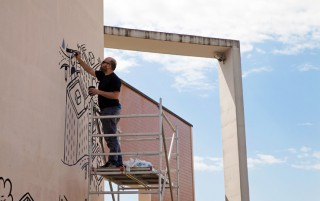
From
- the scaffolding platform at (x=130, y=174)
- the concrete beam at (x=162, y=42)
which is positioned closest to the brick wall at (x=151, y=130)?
the concrete beam at (x=162, y=42)

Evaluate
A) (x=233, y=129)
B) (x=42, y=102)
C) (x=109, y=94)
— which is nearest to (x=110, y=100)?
(x=109, y=94)

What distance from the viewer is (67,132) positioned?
7.45 metres

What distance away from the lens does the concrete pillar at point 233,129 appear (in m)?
11.9

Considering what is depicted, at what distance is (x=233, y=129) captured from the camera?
12.3 meters

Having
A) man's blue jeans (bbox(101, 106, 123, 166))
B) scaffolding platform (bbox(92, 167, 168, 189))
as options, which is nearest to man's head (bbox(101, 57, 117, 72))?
man's blue jeans (bbox(101, 106, 123, 166))

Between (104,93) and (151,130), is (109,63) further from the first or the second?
(151,130)

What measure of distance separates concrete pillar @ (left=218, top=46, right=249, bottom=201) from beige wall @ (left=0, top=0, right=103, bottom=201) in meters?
4.58

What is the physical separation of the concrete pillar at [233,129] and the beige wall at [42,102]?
458cm

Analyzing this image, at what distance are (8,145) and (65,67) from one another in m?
2.08

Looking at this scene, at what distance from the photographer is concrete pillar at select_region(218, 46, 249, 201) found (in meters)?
11.9

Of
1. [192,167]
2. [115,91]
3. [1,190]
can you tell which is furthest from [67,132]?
[192,167]

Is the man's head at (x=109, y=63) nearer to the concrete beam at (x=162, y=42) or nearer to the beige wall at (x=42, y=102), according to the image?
the beige wall at (x=42, y=102)

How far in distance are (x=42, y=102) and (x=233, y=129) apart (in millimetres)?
6408

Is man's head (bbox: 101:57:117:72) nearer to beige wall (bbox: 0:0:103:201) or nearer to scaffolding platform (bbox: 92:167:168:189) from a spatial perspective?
beige wall (bbox: 0:0:103:201)
